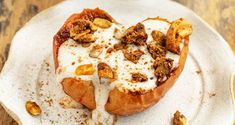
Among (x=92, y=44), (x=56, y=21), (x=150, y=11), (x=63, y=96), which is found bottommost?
(x=63, y=96)

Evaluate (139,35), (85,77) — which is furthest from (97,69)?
(139,35)

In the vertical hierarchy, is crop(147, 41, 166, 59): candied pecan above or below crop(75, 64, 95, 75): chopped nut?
above

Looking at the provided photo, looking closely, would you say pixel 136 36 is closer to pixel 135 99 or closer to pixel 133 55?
pixel 133 55

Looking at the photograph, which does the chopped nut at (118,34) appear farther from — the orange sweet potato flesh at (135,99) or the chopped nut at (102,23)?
the orange sweet potato flesh at (135,99)

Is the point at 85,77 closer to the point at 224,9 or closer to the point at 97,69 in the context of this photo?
the point at 97,69

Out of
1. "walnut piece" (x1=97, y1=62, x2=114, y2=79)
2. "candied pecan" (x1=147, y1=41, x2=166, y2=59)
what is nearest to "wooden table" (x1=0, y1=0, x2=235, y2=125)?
"candied pecan" (x1=147, y1=41, x2=166, y2=59)

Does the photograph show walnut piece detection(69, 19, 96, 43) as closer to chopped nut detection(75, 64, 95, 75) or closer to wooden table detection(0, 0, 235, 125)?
chopped nut detection(75, 64, 95, 75)
